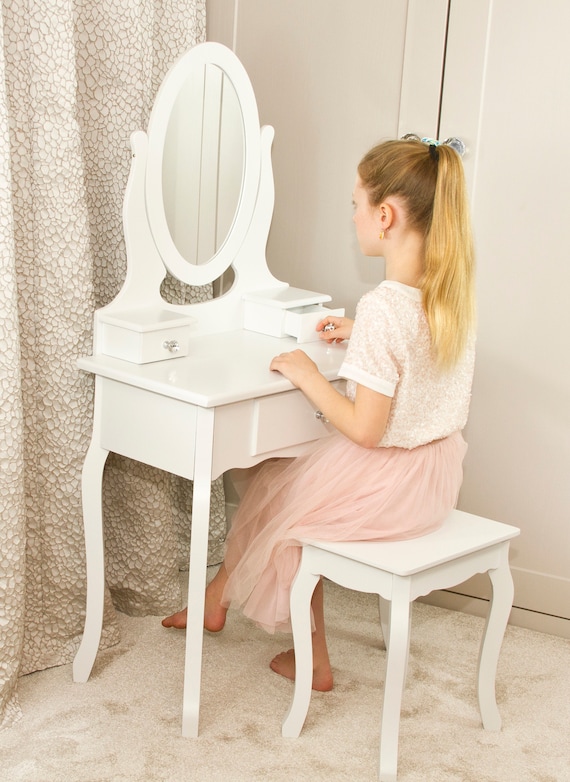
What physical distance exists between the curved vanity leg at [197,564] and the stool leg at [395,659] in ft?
1.09

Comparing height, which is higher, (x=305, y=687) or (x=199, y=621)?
(x=199, y=621)

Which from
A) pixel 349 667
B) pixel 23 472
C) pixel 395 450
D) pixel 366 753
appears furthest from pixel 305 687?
pixel 23 472

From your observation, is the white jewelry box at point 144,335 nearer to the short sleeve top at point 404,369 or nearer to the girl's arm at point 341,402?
the girl's arm at point 341,402

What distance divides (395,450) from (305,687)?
0.46 m

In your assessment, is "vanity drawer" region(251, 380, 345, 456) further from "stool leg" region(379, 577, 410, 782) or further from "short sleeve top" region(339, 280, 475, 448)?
"stool leg" region(379, 577, 410, 782)

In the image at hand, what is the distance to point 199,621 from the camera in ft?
5.77

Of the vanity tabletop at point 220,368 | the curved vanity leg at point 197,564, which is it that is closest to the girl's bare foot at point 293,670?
the curved vanity leg at point 197,564

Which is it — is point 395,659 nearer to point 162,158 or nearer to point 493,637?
point 493,637

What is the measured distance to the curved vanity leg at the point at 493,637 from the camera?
1857mm

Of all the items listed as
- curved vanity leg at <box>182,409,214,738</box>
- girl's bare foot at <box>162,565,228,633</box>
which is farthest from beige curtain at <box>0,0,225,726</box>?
curved vanity leg at <box>182,409,214,738</box>

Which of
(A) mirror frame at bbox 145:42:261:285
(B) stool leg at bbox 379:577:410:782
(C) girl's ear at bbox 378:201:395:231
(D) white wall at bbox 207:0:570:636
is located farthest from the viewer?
(D) white wall at bbox 207:0:570:636

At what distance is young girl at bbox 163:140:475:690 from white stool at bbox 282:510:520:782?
4 cm

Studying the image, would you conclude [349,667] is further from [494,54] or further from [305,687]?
[494,54]

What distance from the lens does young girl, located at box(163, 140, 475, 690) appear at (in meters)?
1.73
